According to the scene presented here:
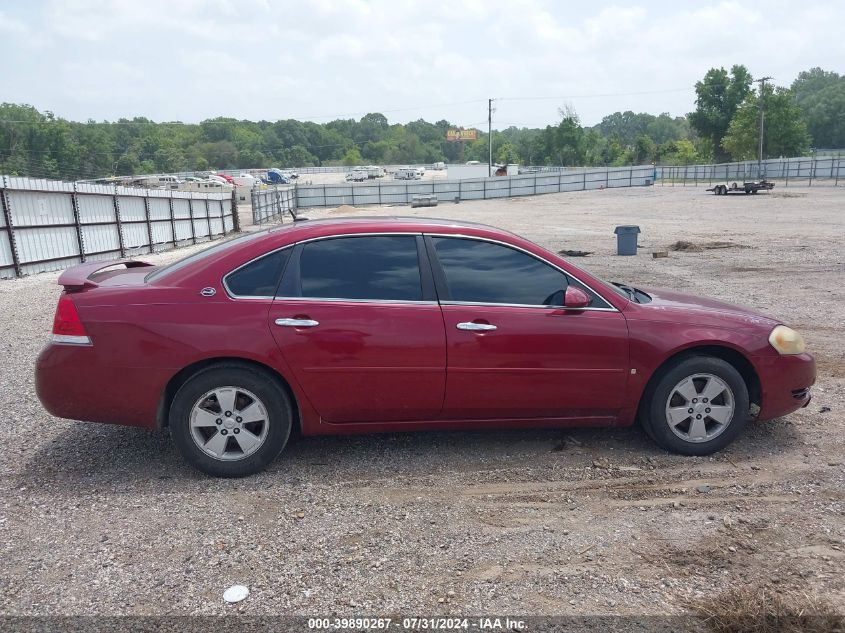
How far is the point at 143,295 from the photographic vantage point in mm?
4078

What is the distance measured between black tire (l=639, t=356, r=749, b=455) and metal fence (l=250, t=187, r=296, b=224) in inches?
1147

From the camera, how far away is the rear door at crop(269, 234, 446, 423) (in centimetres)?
404

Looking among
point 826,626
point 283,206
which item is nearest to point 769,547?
point 826,626

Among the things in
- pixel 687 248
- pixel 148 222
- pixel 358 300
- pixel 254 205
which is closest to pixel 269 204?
pixel 254 205

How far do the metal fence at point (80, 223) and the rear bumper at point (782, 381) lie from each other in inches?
580

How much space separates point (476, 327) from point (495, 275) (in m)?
0.41

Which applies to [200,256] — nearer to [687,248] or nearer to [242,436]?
[242,436]

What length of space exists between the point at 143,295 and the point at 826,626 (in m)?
3.94

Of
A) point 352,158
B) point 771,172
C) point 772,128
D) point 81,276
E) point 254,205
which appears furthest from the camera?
point 352,158

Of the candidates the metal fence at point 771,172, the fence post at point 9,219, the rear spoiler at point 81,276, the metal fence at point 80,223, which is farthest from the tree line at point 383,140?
the rear spoiler at point 81,276

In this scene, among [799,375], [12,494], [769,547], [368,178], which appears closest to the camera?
[769,547]

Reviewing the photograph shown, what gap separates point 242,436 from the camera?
4078mm

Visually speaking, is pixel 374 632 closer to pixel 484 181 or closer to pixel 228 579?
pixel 228 579

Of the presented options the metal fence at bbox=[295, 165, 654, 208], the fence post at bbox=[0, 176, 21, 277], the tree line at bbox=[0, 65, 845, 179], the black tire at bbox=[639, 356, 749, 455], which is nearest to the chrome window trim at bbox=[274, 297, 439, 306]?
the black tire at bbox=[639, 356, 749, 455]
